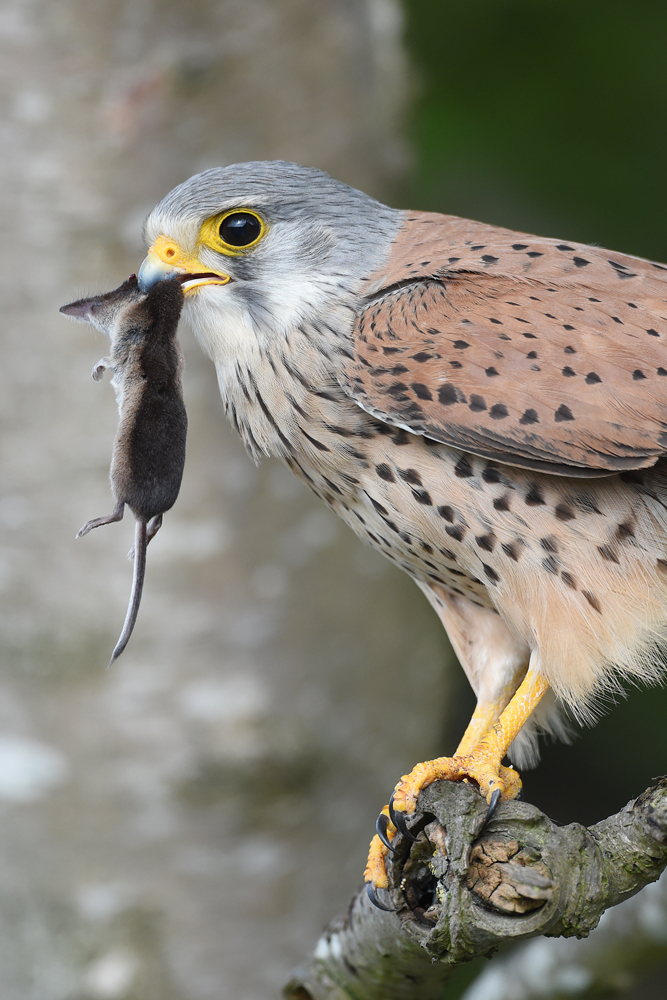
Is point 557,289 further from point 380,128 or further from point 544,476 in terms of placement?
point 380,128

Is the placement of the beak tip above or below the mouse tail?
above

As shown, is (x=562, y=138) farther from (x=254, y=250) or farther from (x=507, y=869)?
(x=507, y=869)

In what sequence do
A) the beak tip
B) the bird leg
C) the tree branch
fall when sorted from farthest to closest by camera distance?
the beak tip → the bird leg → the tree branch

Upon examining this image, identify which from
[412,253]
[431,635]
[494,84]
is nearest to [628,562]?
[412,253]

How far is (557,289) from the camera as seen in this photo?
2.43 m

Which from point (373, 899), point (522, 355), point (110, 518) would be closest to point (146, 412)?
point (110, 518)

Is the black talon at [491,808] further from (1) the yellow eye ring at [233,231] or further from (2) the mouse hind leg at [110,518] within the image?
(1) the yellow eye ring at [233,231]

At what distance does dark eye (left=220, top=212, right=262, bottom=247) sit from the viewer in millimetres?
2467

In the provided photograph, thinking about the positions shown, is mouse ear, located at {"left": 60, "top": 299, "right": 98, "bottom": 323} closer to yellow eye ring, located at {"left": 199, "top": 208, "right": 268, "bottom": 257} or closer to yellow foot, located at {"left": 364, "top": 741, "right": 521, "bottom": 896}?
yellow eye ring, located at {"left": 199, "top": 208, "right": 268, "bottom": 257}

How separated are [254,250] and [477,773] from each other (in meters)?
1.35

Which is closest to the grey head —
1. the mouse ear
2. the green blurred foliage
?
the mouse ear

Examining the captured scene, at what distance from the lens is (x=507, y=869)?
1.79m

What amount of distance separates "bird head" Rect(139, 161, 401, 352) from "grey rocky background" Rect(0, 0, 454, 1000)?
131cm

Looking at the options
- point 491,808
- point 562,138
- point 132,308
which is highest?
point 562,138
